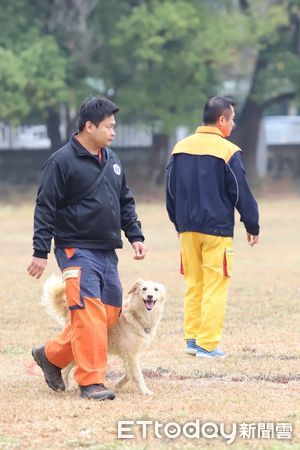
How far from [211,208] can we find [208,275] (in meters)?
0.54

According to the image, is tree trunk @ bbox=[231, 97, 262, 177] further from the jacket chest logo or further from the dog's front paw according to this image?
the dog's front paw

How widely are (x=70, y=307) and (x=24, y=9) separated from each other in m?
24.0

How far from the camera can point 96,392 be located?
277 inches

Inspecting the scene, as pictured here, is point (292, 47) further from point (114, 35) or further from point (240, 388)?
point (240, 388)

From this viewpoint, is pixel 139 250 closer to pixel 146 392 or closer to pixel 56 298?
pixel 56 298

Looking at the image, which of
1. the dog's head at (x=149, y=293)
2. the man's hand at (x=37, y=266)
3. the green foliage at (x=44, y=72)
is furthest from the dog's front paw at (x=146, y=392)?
the green foliage at (x=44, y=72)

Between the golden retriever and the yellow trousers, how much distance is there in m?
1.40

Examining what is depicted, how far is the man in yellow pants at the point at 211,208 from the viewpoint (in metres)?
8.88

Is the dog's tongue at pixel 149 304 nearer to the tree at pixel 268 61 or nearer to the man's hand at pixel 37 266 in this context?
the man's hand at pixel 37 266

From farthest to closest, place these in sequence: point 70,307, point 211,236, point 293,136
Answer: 1. point 293,136
2. point 211,236
3. point 70,307

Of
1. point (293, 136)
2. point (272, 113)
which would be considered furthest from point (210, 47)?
point (272, 113)

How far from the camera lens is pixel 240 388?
7.48m

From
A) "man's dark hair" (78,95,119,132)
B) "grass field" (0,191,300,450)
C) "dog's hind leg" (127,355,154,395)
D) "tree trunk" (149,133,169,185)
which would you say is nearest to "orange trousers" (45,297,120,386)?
"grass field" (0,191,300,450)

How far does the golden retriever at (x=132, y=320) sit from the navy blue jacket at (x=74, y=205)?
0.40m
